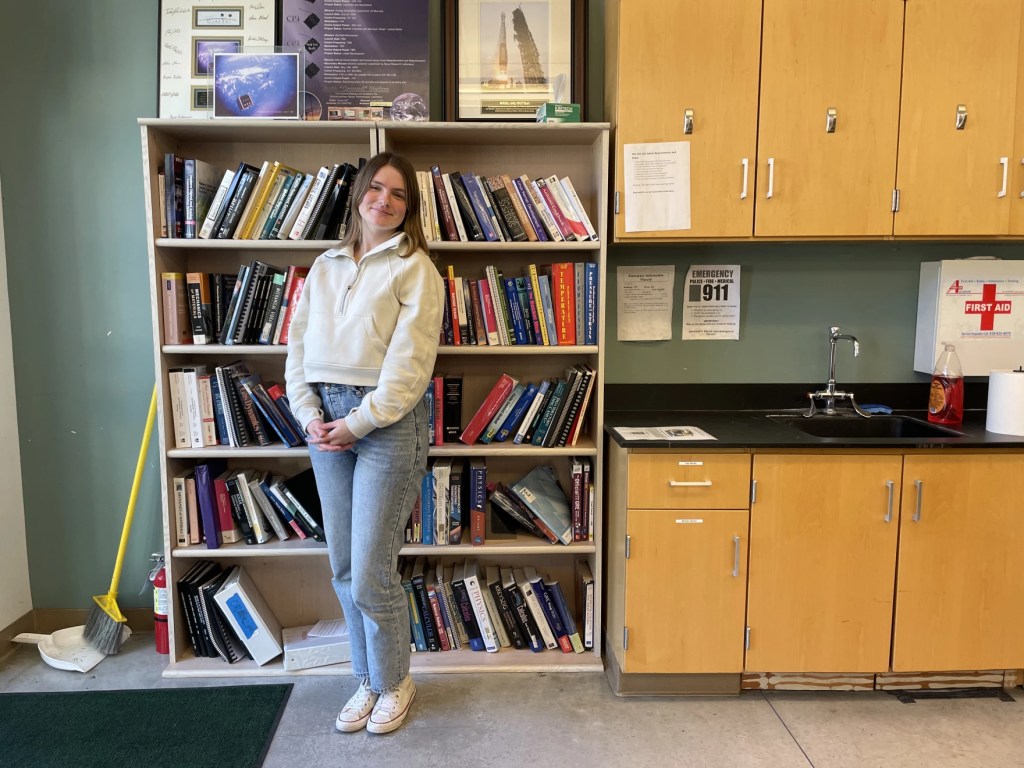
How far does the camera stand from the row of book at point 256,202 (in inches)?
79.3

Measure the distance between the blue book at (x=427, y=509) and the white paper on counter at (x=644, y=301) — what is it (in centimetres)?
85

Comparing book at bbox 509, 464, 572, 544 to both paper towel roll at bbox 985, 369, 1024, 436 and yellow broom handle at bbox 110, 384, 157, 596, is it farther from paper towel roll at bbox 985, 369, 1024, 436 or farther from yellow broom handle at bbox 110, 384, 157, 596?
paper towel roll at bbox 985, 369, 1024, 436

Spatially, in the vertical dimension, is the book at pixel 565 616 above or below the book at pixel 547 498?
below

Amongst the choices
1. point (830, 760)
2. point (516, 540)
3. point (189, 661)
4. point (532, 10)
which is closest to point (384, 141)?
point (532, 10)

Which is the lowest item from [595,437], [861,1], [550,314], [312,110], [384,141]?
[595,437]

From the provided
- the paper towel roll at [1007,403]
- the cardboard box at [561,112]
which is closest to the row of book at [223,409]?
the cardboard box at [561,112]

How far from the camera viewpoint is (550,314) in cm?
209

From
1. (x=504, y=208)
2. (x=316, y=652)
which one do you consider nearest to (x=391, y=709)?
(x=316, y=652)

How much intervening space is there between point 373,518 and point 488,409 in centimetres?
57

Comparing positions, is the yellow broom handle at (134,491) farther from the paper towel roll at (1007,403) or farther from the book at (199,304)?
the paper towel roll at (1007,403)

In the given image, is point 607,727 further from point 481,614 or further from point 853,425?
point 853,425

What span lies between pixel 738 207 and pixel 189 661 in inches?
90.6

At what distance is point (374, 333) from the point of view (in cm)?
169

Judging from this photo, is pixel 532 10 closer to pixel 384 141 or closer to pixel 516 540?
pixel 384 141
